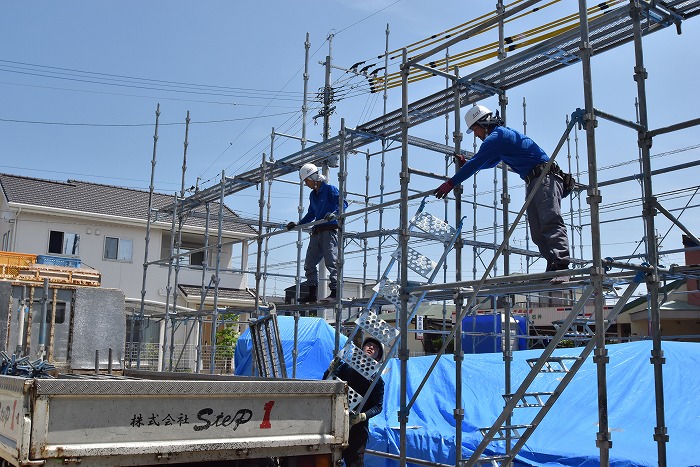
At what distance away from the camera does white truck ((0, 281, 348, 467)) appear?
3686mm

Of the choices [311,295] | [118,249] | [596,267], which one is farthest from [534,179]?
[118,249]

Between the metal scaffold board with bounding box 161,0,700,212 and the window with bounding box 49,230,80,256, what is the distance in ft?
48.8

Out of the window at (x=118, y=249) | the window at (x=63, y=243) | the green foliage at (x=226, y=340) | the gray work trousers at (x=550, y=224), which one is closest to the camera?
the gray work trousers at (x=550, y=224)

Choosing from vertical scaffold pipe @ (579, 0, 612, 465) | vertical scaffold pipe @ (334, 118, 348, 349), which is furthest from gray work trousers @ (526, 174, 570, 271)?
vertical scaffold pipe @ (334, 118, 348, 349)

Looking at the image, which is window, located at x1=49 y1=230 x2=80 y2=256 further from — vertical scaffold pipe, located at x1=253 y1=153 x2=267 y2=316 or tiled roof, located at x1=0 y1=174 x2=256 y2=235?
vertical scaffold pipe, located at x1=253 y1=153 x2=267 y2=316

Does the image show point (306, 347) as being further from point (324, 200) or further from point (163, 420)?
point (163, 420)

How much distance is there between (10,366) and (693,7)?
6.91m

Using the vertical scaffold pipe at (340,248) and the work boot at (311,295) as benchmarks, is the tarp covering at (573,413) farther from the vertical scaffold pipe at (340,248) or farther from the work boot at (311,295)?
the work boot at (311,295)

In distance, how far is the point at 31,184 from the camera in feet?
82.1

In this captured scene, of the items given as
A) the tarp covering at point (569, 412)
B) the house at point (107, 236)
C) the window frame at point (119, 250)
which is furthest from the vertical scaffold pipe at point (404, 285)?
the window frame at point (119, 250)

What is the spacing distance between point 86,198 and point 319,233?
18225mm

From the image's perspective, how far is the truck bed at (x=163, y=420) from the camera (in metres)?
3.68

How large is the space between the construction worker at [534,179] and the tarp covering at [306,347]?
8.05m

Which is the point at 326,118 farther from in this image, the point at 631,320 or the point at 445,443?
the point at 445,443
